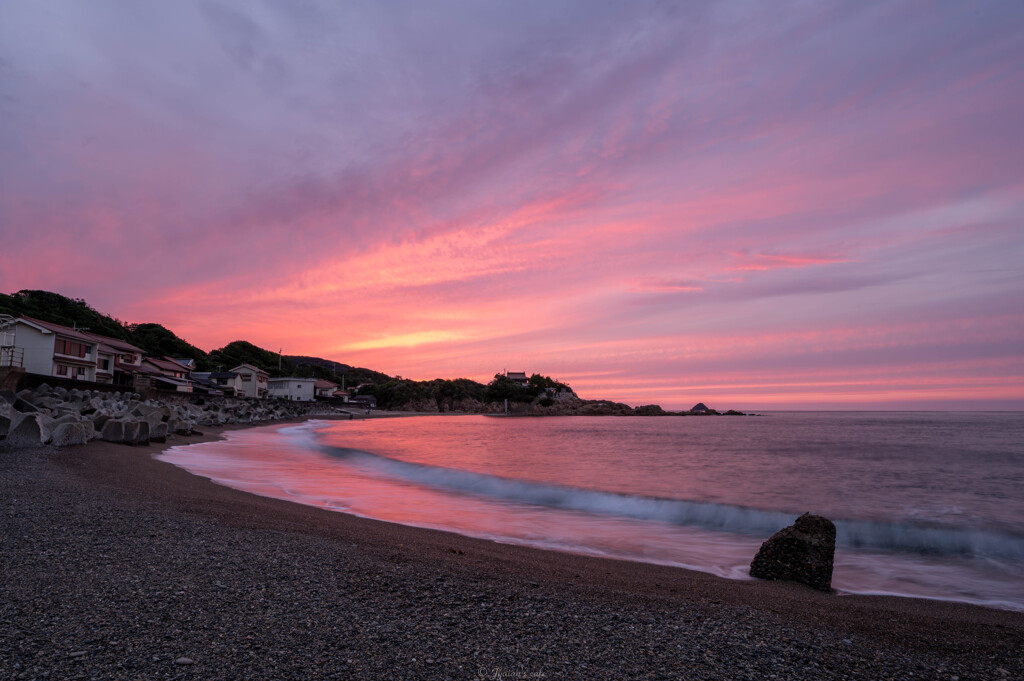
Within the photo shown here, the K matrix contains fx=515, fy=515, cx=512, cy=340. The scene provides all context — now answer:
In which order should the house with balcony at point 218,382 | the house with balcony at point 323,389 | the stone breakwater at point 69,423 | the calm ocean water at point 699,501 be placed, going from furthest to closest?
the house with balcony at point 323,389 < the house with balcony at point 218,382 < the stone breakwater at point 69,423 < the calm ocean water at point 699,501

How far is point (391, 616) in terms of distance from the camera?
11.7 feet

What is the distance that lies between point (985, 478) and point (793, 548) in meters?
16.7

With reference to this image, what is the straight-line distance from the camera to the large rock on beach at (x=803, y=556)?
601 cm

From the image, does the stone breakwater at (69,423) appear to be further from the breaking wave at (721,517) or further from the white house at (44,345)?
the white house at (44,345)

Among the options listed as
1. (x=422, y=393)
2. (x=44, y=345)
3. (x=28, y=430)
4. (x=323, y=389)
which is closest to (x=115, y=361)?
(x=44, y=345)

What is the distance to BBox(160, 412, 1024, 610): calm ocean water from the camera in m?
7.95

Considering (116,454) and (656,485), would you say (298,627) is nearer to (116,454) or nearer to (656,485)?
(116,454)

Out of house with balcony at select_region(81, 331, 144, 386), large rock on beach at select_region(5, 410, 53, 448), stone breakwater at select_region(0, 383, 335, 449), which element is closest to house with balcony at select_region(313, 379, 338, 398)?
house with balcony at select_region(81, 331, 144, 386)

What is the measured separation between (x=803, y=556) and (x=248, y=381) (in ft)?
283

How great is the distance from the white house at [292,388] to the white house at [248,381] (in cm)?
816

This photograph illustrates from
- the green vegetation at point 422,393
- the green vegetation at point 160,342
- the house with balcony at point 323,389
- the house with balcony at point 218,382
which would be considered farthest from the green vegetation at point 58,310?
the green vegetation at point 422,393

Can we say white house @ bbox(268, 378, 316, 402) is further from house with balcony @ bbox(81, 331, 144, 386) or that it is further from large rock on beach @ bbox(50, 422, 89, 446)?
large rock on beach @ bbox(50, 422, 89, 446)

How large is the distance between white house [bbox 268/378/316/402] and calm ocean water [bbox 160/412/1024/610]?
2951 inches

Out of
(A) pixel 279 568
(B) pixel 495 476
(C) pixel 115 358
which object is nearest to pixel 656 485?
(B) pixel 495 476
